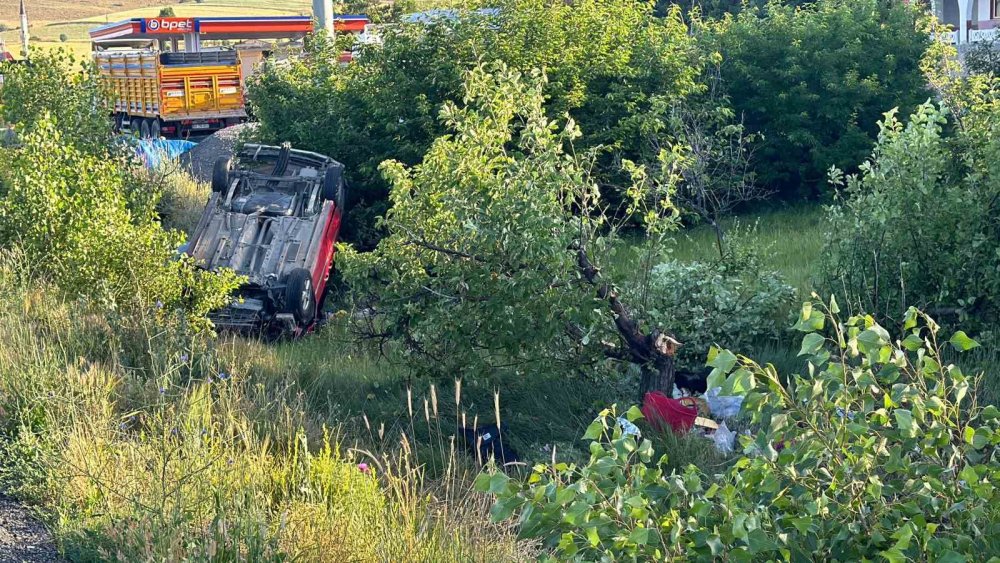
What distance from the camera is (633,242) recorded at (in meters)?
14.0

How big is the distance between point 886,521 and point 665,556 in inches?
25.9

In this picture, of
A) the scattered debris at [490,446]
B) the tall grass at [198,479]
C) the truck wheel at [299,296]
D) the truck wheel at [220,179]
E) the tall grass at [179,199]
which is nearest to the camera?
the tall grass at [198,479]

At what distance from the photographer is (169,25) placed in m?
34.5

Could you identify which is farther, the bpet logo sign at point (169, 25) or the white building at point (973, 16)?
the bpet logo sign at point (169, 25)

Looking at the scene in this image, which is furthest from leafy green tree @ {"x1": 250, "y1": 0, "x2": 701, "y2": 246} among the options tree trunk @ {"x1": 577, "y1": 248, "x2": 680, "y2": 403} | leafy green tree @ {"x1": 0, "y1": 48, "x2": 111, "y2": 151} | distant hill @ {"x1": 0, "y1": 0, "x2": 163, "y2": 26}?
distant hill @ {"x1": 0, "y1": 0, "x2": 163, "y2": 26}

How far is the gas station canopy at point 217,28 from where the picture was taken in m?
34.2

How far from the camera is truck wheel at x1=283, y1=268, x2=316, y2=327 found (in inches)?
417

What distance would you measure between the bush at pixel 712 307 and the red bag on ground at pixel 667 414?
1.19 m

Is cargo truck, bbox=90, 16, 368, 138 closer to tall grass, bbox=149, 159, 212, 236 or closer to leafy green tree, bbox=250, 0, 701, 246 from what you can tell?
tall grass, bbox=149, 159, 212, 236

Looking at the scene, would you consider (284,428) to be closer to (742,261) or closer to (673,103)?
(742,261)

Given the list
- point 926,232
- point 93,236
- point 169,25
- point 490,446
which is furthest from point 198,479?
point 169,25

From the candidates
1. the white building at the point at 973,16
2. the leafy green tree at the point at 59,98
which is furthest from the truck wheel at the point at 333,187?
the white building at the point at 973,16

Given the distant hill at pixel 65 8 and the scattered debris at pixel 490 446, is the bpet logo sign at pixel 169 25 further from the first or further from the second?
the distant hill at pixel 65 8

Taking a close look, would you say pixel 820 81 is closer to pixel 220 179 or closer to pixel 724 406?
pixel 220 179
